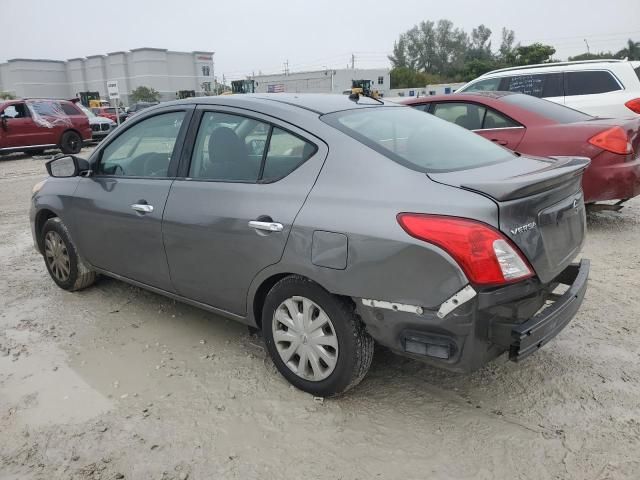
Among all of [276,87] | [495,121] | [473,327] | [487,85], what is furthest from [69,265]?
[276,87]

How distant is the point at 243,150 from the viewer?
3.14m

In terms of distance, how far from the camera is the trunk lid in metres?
2.30

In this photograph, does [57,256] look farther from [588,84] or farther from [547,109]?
[588,84]

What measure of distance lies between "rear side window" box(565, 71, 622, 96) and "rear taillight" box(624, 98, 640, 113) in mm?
350

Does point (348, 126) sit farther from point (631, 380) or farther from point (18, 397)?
point (18, 397)

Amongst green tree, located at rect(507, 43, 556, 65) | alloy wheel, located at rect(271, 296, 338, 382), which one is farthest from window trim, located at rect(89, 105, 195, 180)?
green tree, located at rect(507, 43, 556, 65)

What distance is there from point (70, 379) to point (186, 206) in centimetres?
124

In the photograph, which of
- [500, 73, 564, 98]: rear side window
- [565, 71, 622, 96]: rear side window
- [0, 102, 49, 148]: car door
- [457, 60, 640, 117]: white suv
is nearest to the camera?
[457, 60, 640, 117]: white suv

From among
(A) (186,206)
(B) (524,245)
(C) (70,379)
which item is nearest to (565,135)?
(B) (524,245)

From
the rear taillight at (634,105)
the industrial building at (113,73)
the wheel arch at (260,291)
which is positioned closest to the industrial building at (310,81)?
the industrial building at (113,73)

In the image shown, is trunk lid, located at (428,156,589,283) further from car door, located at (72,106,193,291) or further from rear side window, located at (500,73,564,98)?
rear side window, located at (500,73,564,98)

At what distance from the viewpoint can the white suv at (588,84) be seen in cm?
746

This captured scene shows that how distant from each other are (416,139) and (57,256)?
3255 millimetres

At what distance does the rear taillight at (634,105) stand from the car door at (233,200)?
6.33 meters
